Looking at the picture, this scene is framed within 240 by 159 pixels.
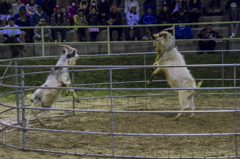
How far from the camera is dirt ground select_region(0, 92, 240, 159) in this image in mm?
6156

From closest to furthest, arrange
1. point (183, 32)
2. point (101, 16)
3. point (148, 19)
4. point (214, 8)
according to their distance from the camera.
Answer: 1. point (183, 32)
2. point (148, 19)
3. point (101, 16)
4. point (214, 8)

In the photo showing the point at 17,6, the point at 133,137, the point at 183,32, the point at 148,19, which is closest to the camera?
the point at 133,137

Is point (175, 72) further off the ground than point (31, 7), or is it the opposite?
point (31, 7)

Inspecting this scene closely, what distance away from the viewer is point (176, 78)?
8.45m

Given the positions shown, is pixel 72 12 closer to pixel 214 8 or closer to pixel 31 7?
pixel 31 7

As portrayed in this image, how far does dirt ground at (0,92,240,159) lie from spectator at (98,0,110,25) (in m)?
5.41

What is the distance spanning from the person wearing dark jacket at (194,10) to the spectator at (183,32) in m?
1.61

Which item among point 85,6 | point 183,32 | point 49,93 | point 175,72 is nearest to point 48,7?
point 85,6

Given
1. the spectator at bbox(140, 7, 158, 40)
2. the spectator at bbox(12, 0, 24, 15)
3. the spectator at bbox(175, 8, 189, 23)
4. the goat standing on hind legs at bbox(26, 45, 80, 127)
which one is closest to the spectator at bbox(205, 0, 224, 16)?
the spectator at bbox(175, 8, 189, 23)

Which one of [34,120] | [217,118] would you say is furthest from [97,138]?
[217,118]

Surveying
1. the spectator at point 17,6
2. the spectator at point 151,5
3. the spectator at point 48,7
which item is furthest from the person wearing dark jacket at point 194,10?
the spectator at point 17,6

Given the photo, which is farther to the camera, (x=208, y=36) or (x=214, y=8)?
(x=214, y=8)

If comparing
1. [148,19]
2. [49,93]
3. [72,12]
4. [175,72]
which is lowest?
[49,93]

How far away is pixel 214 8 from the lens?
15.7m
